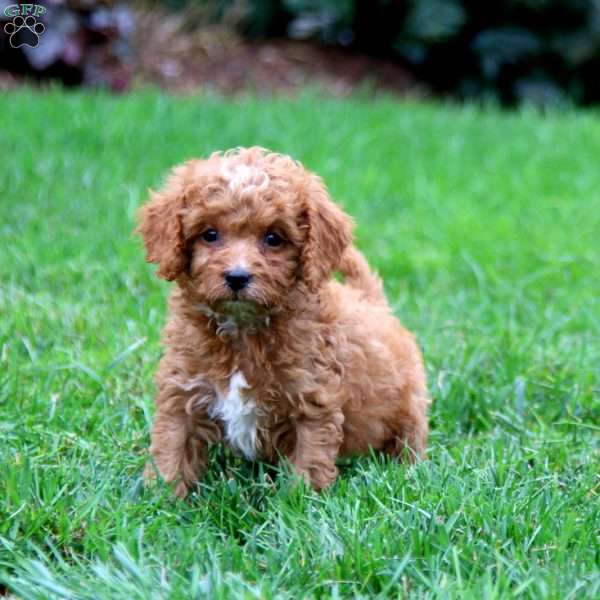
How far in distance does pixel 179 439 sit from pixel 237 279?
2.33 feet

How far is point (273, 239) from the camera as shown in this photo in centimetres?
434

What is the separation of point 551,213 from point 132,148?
10.4 feet

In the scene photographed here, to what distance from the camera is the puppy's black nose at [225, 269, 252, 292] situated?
4.10m

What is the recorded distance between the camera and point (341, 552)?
368 cm

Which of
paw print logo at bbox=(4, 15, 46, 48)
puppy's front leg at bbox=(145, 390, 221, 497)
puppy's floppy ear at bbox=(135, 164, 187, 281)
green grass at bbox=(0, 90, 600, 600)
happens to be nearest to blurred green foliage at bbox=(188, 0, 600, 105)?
paw print logo at bbox=(4, 15, 46, 48)

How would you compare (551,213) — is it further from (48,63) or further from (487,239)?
(48,63)

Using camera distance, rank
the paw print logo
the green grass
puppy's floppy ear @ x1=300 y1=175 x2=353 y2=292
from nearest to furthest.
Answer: the green grass → puppy's floppy ear @ x1=300 y1=175 x2=353 y2=292 → the paw print logo

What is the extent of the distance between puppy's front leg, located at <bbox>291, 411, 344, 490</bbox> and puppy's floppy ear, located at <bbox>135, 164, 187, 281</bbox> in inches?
29.3

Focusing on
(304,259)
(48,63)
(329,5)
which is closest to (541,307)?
(304,259)

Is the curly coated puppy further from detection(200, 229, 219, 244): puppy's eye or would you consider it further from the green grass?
the green grass

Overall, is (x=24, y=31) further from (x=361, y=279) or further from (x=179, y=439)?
(x=179, y=439)

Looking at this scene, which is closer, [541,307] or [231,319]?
[231,319]

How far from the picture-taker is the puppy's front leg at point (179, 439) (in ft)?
14.4

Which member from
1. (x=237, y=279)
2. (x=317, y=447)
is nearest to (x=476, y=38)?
(x=317, y=447)
